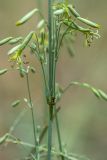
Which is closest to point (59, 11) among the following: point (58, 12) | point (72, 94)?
point (58, 12)

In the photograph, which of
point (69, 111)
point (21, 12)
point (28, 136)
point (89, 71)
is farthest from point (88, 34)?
point (21, 12)

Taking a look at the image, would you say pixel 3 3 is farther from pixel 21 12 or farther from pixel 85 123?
pixel 85 123

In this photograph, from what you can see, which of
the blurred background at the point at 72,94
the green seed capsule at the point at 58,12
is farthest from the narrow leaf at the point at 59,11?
the blurred background at the point at 72,94

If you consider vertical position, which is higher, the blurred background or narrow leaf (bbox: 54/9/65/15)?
narrow leaf (bbox: 54/9/65/15)

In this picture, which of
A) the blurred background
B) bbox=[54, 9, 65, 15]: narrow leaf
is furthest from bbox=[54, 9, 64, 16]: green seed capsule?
the blurred background

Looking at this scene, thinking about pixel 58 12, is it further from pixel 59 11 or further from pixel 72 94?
pixel 72 94

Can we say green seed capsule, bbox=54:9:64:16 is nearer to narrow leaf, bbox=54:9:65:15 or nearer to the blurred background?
narrow leaf, bbox=54:9:65:15

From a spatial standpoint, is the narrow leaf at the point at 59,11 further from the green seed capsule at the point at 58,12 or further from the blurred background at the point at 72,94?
the blurred background at the point at 72,94

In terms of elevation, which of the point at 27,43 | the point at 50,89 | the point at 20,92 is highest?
the point at 27,43

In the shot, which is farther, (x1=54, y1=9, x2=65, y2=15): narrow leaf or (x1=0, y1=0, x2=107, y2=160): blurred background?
(x1=0, y1=0, x2=107, y2=160): blurred background
